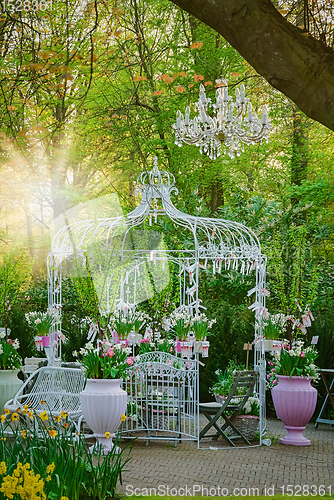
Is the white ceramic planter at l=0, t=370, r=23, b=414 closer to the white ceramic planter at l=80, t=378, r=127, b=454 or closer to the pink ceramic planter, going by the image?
the white ceramic planter at l=80, t=378, r=127, b=454

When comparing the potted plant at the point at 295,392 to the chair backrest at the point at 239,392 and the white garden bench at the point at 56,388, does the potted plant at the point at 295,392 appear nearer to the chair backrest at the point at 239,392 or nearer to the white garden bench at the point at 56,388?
the chair backrest at the point at 239,392

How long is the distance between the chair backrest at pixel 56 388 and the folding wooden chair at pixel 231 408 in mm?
1496

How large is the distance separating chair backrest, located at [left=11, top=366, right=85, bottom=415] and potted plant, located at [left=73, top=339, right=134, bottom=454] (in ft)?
1.33

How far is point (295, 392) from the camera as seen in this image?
267 inches

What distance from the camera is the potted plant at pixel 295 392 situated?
675 centimetres

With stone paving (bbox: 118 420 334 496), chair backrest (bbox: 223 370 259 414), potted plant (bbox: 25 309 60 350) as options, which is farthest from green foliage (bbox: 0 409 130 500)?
potted plant (bbox: 25 309 60 350)

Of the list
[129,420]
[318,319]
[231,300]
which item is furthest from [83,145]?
[129,420]

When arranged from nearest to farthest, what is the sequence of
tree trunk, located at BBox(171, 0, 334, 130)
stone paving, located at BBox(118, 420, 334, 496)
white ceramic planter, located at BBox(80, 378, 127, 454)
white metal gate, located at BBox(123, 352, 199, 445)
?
tree trunk, located at BBox(171, 0, 334, 130) → stone paving, located at BBox(118, 420, 334, 496) → white ceramic planter, located at BBox(80, 378, 127, 454) → white metal gate, located at BBox(123, 352, 199, 445)

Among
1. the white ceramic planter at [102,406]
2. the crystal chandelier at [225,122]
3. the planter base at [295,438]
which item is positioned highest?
the crystal chandelier at [225,122]

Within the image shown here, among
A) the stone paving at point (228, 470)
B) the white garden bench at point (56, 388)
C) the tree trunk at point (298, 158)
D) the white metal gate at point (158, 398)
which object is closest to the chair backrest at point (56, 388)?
the white garden bench at point (56, 388)

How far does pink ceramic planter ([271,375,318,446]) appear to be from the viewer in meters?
6.74

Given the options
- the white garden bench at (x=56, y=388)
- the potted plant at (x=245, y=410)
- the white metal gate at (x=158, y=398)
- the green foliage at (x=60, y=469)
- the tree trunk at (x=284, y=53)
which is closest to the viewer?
the tree trunk at (x=284, y=53)

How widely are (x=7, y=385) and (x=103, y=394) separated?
72.9 inches

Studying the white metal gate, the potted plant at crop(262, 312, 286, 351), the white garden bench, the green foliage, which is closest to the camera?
the green foliage
